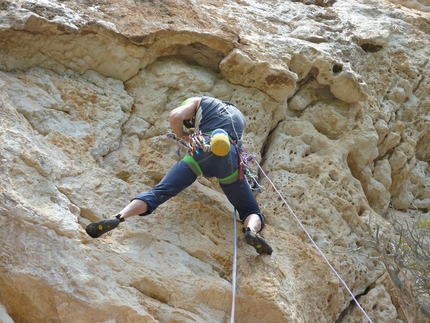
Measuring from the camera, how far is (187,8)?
18.3 feet

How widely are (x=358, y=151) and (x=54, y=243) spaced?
342 cm

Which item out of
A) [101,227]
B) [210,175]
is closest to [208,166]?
[210,175]

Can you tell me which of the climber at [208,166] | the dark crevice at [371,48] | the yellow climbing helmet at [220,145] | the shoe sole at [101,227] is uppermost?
the dark crevice at [371,48]

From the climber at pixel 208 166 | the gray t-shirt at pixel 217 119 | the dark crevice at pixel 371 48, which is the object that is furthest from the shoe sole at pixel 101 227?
the dark crevice at pixel 371 48

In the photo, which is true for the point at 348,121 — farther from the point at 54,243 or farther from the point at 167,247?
the point at 54,243

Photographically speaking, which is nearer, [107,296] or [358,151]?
[107,296]

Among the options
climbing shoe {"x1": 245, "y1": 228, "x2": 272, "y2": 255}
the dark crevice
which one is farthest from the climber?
the dark crevice

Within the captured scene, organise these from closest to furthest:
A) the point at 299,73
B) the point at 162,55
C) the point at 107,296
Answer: the point at 107,296
the point at 162,55
the point at 299,73

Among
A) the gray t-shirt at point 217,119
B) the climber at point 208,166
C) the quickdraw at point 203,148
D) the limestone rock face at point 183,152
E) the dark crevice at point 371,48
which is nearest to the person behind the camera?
the limestone rock face at point 183,152

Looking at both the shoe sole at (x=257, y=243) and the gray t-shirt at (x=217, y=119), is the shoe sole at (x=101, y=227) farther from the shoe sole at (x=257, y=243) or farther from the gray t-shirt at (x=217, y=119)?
the gray t-shirt at (x=217, y=119)

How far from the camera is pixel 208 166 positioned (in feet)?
13.8

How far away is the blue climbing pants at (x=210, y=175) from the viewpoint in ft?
13.3

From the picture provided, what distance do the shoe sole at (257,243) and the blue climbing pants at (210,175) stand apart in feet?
0.87

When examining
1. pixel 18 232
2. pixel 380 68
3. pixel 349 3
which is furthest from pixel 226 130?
pixel 349 3
